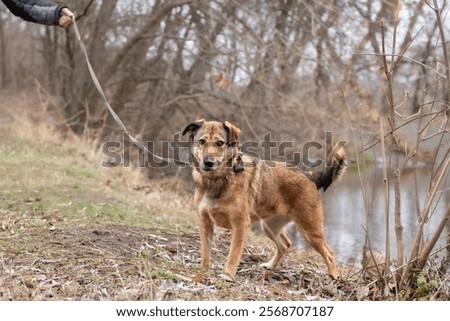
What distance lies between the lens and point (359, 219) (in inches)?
600

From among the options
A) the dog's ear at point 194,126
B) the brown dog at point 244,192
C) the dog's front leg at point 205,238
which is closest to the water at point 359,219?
the brown dog at point 244,192

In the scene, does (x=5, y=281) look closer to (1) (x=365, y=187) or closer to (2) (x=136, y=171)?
(1) (x=365, y=187)

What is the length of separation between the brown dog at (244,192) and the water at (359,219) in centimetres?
320

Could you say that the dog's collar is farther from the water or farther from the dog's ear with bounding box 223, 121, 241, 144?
the water

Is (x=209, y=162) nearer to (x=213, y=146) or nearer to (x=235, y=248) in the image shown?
(x=213, y=146)

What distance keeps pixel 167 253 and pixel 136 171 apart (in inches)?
348

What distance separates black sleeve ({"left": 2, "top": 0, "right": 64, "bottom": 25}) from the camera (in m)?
8.34

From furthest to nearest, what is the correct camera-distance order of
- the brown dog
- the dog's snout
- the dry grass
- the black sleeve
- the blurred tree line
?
the blurred tree line → the black sleeve → the brown dog → the dog's snout → the dry grass

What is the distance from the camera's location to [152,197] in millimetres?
13547

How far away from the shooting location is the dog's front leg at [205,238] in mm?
7094

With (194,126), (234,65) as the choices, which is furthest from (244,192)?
(234,65)

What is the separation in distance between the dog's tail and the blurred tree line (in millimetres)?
7586

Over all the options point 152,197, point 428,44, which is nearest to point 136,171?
point 152,197

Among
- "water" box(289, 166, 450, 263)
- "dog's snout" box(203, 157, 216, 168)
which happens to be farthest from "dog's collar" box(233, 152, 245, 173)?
"water" box(289, 166, 450, 263)
